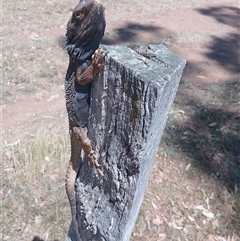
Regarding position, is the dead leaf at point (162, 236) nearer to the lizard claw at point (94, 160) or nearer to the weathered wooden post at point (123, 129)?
the weathered wooden post at point (123, 129)

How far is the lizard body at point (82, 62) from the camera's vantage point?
5.09 feet

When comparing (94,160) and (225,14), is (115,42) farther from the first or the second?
(94,160)

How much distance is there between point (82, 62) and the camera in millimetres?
1654

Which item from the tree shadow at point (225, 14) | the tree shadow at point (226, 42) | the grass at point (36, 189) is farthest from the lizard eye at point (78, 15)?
the tree shadow at point (225, 14)

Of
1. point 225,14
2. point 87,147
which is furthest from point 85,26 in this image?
point 225,14

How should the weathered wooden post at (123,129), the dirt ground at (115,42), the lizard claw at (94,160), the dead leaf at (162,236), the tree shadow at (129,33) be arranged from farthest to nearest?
the tree shadow at (129,33) < the dirt ground at (115,42) < the dead leaf at (162,236) < the lizard claw at (94,160) < the weathered wooden post at (123,129)

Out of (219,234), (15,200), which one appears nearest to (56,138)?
(15,200)

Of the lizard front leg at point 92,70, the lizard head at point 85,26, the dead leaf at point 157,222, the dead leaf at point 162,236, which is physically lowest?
the dead leaf at point 162,236

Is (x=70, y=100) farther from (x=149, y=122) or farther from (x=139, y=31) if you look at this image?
(x=139, y=31)

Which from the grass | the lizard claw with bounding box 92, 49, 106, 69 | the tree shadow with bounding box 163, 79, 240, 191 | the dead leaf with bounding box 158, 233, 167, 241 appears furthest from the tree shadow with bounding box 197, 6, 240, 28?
the lizard claw with bounding box 92, 49, 106, 69

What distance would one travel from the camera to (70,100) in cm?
177

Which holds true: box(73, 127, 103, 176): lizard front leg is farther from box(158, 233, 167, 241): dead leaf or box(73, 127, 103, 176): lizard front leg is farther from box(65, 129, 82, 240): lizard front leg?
box(158, 233, 167, 241): dead leaf

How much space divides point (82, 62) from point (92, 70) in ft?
0.32

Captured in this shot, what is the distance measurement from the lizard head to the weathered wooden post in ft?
0.28
